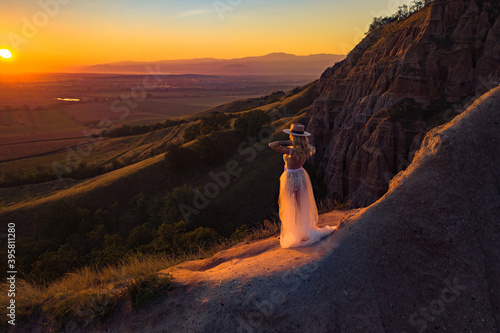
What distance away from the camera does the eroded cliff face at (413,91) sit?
70.0ft

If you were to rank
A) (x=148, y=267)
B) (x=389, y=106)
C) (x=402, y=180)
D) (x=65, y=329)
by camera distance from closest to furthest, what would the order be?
(x=65, y=329)
(x=402, y=180)
(x=148, y=267)
(x=389, y=106)

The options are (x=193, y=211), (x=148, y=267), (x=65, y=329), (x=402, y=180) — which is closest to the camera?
(x=65, y=329)

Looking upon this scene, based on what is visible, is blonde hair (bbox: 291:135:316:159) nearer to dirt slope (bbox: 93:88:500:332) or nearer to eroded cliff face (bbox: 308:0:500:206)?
dirt slope (bbox: 93:88:500:332)

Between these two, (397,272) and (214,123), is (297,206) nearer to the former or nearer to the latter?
(397,272)

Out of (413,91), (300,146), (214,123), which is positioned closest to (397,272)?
(300,146)

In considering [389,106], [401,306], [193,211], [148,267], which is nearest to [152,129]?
[193,211]

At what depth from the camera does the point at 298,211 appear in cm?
728

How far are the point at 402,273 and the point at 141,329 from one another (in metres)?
5.75

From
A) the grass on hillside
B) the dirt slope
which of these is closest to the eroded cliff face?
the dirt slope

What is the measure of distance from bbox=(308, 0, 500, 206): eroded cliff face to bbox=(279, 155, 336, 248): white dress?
15.9 metres

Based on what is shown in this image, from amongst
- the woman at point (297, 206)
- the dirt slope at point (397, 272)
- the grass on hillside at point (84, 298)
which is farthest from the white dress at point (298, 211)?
the grass on hillside at point (84, 298)

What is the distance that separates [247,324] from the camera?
5102 mm

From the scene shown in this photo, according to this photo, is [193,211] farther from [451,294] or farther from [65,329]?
[451,294]

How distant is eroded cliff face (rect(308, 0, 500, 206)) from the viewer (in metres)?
21.3
